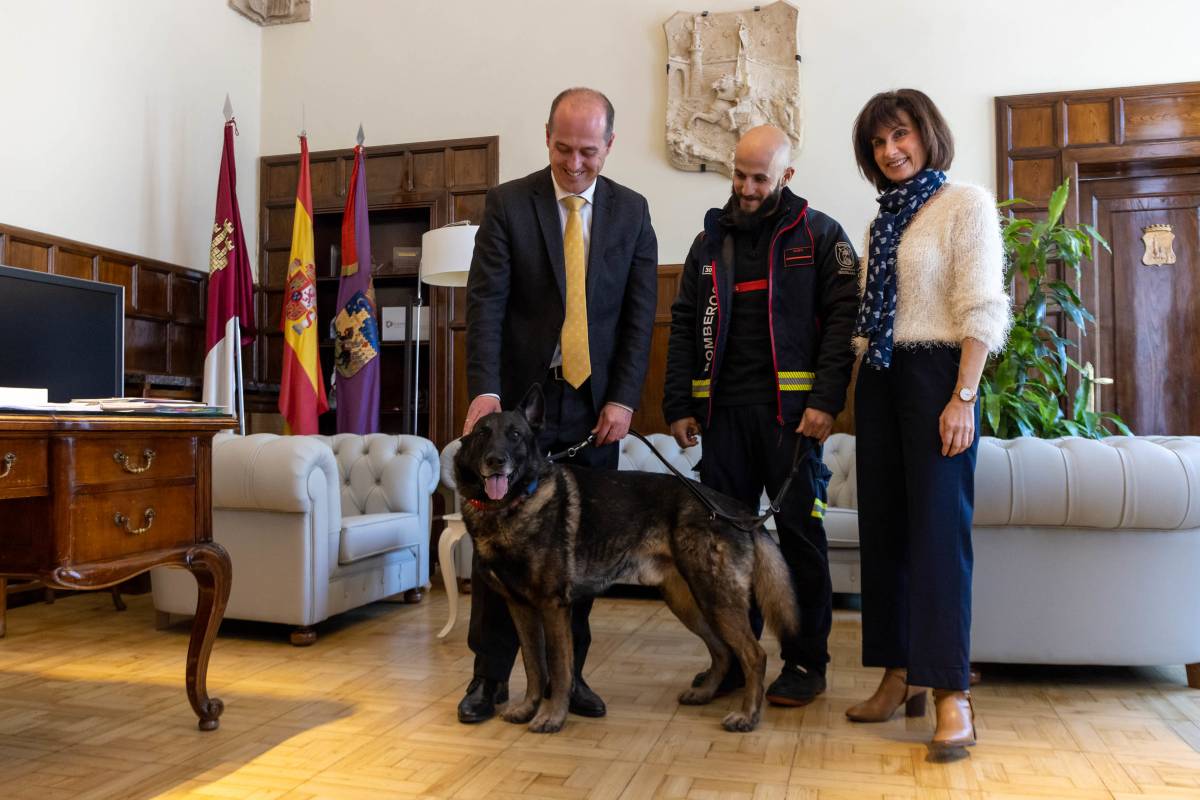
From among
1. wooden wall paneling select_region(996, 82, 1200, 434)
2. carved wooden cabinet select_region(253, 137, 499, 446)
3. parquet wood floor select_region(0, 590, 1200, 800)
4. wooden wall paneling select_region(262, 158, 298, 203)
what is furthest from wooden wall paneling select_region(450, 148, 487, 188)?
parquet wood floor select_region(0, 590, 1200, 800)

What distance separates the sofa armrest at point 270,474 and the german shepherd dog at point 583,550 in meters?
1.26

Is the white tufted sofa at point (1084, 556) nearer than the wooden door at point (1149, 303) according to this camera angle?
Yes

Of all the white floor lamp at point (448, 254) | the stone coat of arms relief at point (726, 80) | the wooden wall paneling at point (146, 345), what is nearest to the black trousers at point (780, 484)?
the white floor lamp at point (448, 254)

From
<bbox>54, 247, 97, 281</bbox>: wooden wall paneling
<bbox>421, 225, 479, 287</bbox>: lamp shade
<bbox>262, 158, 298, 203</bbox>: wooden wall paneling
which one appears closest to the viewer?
<bbox>54, 247, 97, 281</bbox>: wooden wall paneling

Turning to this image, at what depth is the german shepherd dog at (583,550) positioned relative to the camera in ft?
7.18

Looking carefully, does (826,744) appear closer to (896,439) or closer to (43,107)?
(896,439)

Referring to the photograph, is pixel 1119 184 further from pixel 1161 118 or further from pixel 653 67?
pixel 653 67

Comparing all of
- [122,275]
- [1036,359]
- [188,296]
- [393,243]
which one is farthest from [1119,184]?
[122,275]

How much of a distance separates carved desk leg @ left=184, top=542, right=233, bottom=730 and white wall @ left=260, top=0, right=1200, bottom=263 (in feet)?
12.3

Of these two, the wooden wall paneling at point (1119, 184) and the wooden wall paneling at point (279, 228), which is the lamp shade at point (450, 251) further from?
the wooden wall paneling at point (1119, 184)

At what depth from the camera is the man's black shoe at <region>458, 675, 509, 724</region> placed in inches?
91.6

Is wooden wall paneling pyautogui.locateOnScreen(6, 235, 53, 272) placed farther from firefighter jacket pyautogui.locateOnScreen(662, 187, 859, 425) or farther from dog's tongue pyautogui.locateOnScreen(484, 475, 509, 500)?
firefighter jacket pyautogui.locateOnScreen(662, 187, 859, 425)

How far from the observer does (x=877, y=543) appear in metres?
2.24

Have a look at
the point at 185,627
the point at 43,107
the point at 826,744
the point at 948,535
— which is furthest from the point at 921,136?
the point at 43,107
